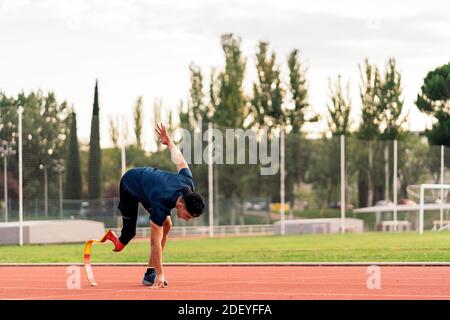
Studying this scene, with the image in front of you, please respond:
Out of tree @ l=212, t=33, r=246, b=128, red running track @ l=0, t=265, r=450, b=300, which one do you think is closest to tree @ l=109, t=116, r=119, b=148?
tree @ l=212, t=33, r=246, b=128

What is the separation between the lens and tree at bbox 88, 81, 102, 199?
133ft

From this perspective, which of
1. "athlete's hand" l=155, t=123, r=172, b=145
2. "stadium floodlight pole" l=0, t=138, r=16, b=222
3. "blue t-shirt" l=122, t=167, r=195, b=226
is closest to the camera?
"blue t-shirt" l=122, t=167, r=195, b=226

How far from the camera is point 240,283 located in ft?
41.0

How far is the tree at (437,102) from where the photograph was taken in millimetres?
48844

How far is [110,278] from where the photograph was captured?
537 inches

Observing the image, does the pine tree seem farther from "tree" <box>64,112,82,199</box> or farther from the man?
the man

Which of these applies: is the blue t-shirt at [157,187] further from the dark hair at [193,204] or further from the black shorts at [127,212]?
the dark hair at [193,204]

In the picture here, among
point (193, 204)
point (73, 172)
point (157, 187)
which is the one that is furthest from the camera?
point (73, 172)

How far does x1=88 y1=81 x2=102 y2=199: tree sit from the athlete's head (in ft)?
99.1

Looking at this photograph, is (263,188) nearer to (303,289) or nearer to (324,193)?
(324,193)

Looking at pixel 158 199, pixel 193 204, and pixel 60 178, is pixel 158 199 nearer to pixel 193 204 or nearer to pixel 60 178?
pixel 193 204

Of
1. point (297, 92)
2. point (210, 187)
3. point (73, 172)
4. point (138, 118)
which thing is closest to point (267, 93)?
point (297, 92)

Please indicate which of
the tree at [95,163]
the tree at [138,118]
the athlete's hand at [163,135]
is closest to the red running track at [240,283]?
the athlete's hand at [163,135]

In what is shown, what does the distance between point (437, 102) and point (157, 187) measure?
42234 millimetres
